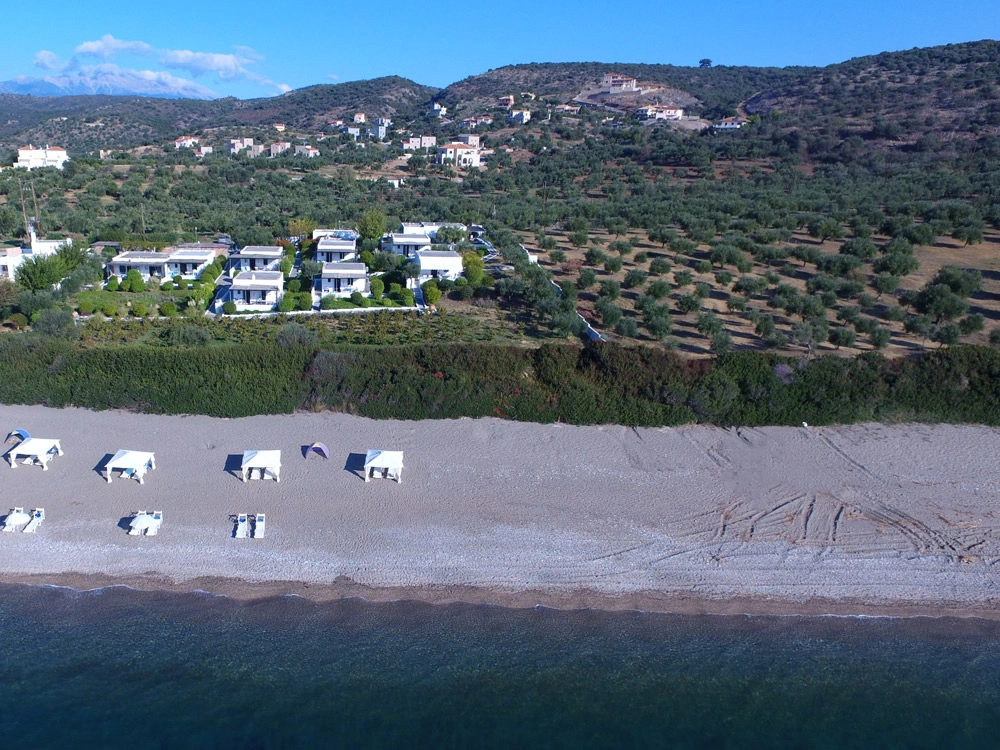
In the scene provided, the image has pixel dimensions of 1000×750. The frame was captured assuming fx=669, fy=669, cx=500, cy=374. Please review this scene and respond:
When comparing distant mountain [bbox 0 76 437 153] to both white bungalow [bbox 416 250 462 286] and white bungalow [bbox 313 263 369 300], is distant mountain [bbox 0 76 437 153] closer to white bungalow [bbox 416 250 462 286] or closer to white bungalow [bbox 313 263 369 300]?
white bungalow [bbox 313 263 369 300]

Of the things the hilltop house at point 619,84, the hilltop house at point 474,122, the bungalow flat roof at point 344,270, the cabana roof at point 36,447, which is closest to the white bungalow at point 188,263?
the bungalow flat roof at point 344,270

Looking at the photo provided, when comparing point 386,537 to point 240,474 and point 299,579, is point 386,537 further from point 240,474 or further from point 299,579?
point 240,474

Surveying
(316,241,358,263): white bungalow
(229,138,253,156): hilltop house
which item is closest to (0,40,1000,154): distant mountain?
(229,138,253,156): hilltop house

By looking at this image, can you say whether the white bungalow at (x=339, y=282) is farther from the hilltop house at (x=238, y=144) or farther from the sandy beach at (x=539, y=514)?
the hilltop house at (x=238, y=144)

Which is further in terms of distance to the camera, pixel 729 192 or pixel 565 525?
pixel 729 192

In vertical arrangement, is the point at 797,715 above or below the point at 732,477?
below

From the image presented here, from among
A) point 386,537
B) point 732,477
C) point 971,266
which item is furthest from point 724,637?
point 971,266
